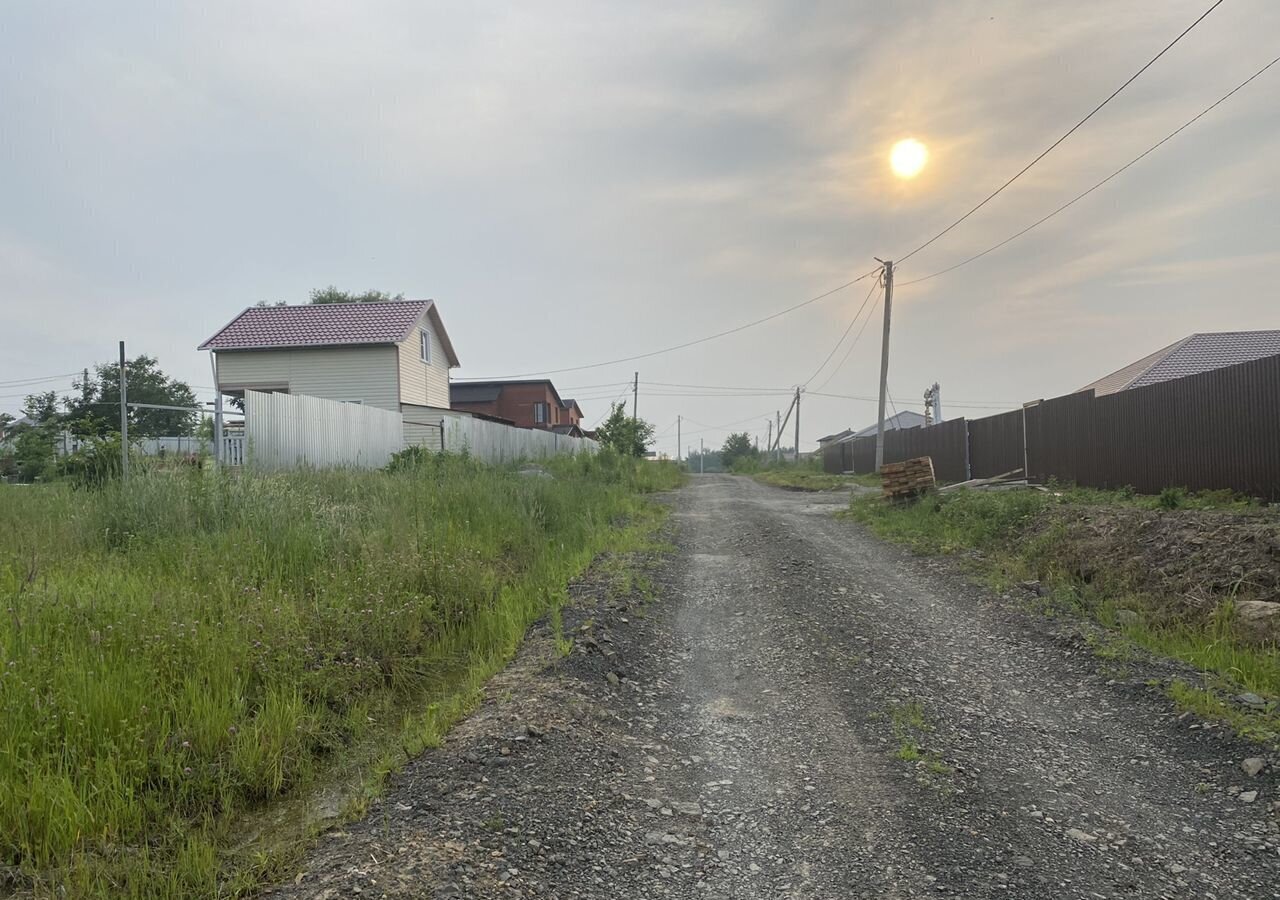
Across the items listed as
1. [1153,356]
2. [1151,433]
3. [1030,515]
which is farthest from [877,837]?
[1153,356]

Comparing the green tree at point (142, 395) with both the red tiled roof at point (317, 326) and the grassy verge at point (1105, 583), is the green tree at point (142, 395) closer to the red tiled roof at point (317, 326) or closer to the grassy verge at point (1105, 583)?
the red tiled roof at point (317, 326)

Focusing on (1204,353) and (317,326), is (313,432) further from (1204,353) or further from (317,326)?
(1204,353)

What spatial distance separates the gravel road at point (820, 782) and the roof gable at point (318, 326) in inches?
795

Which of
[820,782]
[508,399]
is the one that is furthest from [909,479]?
[508,399]

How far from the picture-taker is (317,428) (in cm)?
1316

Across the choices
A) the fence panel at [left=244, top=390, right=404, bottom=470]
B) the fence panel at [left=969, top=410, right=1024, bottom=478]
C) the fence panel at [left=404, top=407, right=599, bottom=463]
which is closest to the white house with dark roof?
the fence panel at [left=404, top=407, right=599, bottom=463]

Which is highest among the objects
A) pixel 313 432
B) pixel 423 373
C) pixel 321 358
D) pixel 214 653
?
pixel 321 358

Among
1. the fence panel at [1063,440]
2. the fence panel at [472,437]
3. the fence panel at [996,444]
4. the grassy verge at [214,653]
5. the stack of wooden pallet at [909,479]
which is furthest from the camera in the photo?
the fence panel at [472,437]

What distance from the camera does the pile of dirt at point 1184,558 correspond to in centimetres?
507

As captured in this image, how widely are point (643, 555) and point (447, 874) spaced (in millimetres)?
6373

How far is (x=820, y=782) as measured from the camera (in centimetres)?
316

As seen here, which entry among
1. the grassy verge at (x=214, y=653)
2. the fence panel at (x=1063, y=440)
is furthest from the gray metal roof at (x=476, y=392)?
the grassy verge at (x=214, y=653)

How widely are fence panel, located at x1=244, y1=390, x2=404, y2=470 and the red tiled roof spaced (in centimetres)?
744

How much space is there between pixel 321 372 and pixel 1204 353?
30.9 metres
